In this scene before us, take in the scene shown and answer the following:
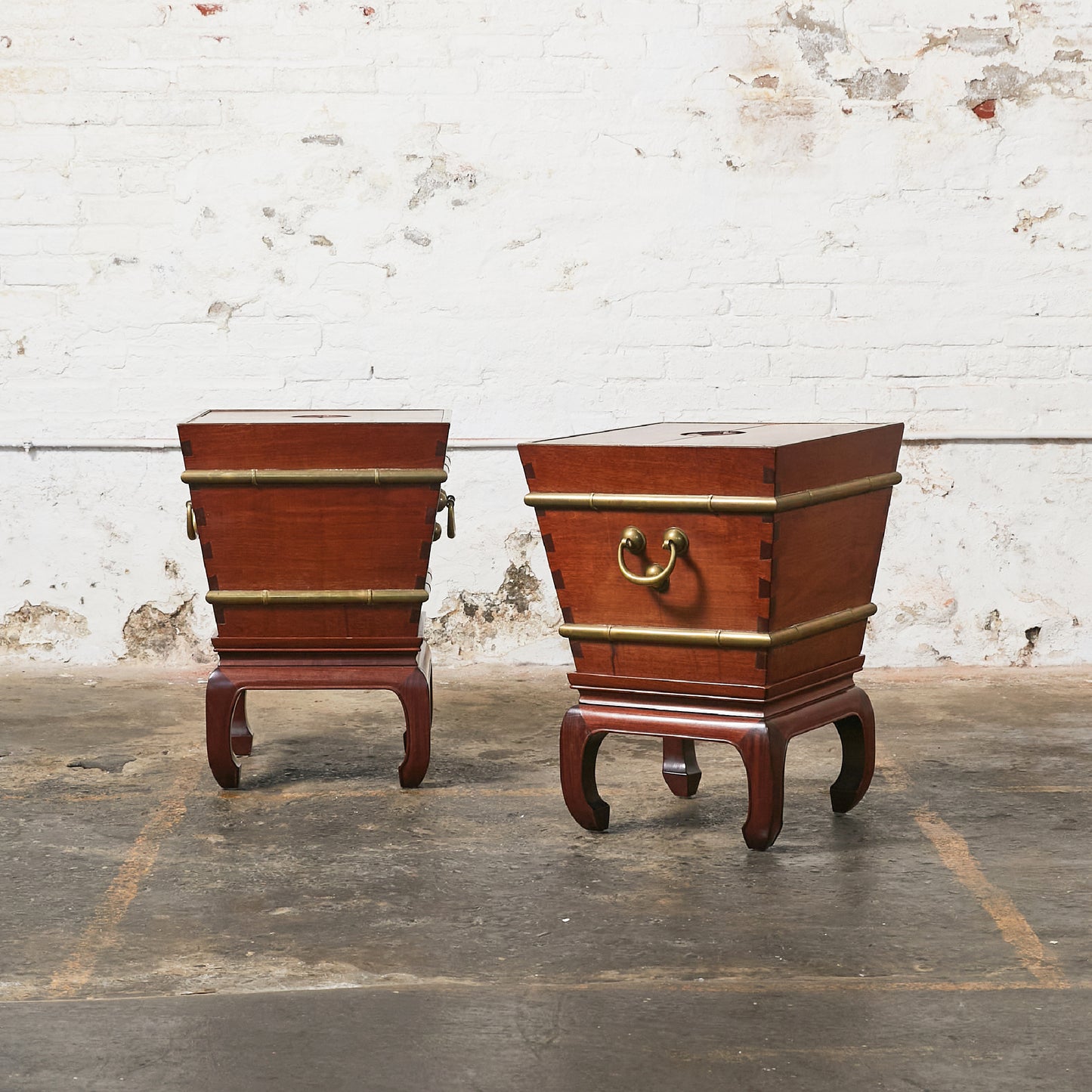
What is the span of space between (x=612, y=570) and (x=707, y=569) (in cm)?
21

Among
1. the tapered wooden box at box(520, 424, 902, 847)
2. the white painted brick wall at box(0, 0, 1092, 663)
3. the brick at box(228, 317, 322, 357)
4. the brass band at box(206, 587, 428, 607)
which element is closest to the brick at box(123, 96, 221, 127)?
the white painted brick wall at box(0, 0, 1092, 663)

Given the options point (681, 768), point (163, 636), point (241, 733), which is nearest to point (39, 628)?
point (163, 636)

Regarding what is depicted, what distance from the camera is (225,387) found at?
526cm

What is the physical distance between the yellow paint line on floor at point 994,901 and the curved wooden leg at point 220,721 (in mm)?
1654

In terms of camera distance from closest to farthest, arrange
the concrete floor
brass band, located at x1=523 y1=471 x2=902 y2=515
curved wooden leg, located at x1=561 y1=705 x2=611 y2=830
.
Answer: the concrete floor < brass band, located at x1=523 y1=471 x2=902 y2=515 < curved wooden leg, located at x1=561 y1=705 x2=611 y2=830

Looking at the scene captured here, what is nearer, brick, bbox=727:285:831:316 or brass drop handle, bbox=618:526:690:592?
brass drop handle, bbox=618:526:690:592

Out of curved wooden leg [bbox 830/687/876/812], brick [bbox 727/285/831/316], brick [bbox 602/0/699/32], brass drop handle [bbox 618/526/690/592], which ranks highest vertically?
brick [bbox 602/0/699/32]

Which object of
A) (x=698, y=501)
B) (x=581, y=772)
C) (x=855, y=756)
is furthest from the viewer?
(x=855, y=756)

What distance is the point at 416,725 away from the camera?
376 cm

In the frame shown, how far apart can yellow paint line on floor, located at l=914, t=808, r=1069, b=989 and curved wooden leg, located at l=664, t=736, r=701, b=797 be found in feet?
1.77

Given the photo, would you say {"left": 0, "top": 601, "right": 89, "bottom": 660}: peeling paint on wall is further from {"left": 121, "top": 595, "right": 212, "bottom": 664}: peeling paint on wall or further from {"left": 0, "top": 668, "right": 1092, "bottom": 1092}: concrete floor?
{"left": 0, "top": 668, "right": 1092, "bottom": 1092}: concrete floor

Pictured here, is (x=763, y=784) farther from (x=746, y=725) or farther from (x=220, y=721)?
(x=220, y=721)

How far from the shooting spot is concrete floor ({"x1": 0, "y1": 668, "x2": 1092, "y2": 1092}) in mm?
2316

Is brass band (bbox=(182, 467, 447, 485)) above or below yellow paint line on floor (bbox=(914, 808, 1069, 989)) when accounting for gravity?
above
